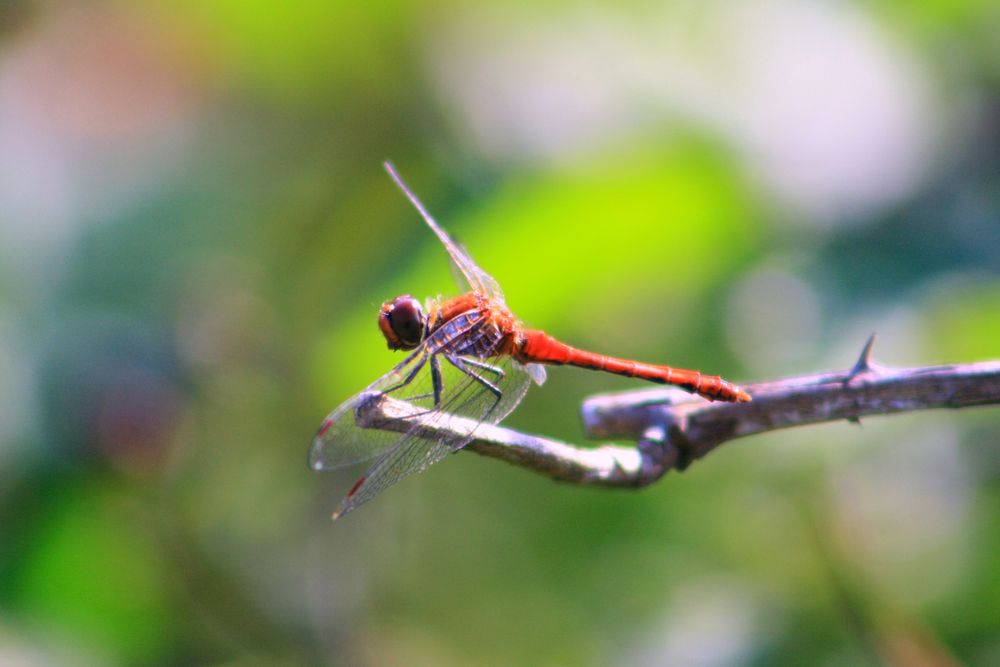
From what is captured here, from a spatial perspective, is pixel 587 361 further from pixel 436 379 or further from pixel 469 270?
pixel 436 379

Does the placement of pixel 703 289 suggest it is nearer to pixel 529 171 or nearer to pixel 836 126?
pixel 529 171

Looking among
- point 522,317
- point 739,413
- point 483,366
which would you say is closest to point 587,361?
point 522,317

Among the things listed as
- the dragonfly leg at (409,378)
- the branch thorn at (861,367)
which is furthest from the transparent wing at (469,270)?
the branch thorn at (861,367)

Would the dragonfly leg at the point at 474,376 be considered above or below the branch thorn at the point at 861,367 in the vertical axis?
above

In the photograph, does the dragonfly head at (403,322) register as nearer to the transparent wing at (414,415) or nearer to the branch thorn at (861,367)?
the transparent wing at (414,415)

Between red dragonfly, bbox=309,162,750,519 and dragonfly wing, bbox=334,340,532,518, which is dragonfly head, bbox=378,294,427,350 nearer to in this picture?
red dragonfly, bbox=309,162,750,519

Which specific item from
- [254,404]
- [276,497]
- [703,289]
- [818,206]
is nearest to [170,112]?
[254,404]
